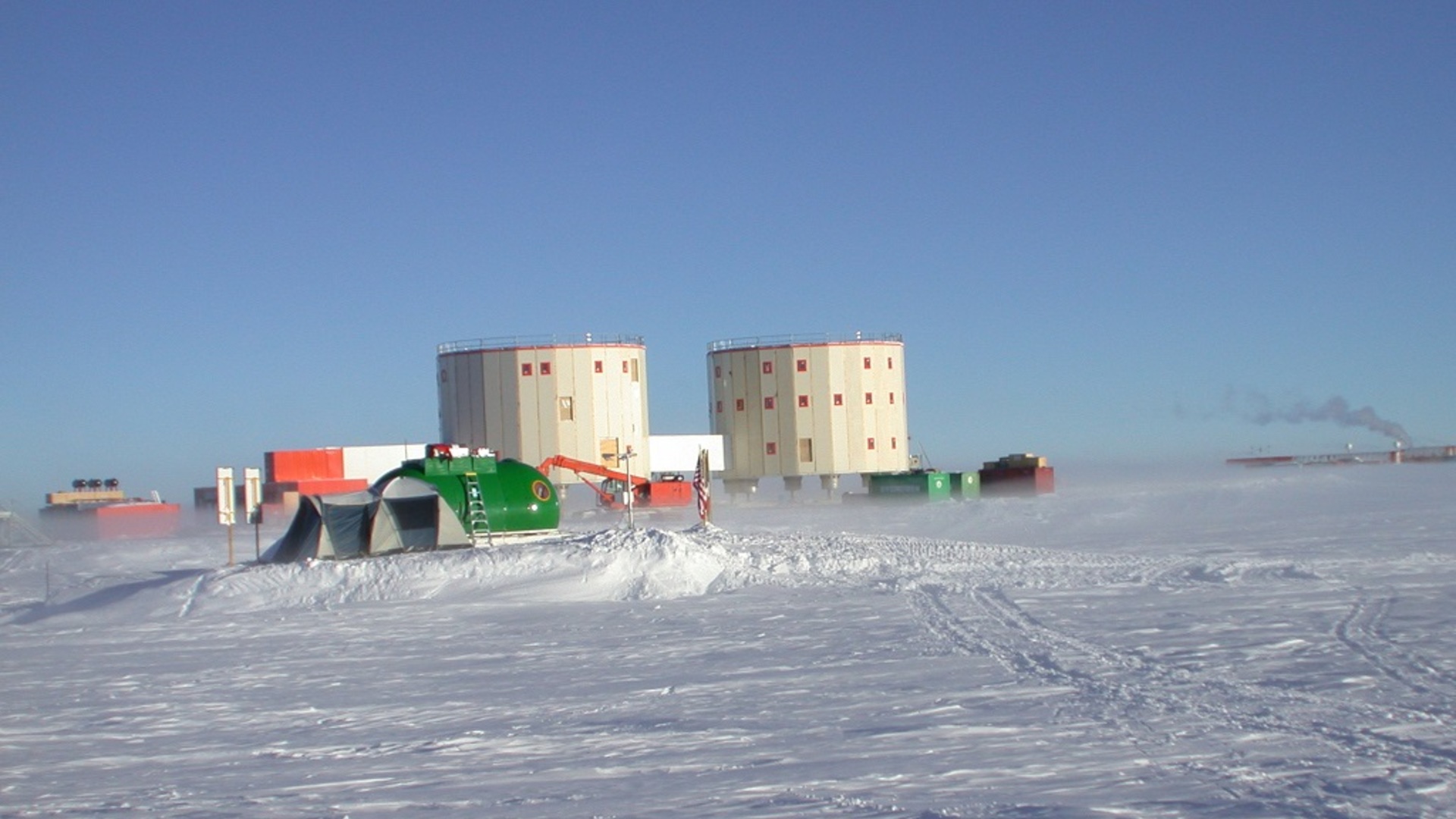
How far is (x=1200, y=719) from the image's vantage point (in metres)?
8.24

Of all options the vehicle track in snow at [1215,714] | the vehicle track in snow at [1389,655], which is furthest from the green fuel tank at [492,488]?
the vehicle track in snow at [1389,655]

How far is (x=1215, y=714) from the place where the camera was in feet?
27.5

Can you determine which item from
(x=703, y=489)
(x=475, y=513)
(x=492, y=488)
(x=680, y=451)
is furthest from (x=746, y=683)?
(x=680, y=451)

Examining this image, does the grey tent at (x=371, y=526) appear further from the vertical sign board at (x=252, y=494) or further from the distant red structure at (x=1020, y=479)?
the distant red structure at (x=1020, y=479)

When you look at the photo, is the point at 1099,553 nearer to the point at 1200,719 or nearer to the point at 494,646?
the point at 494,646

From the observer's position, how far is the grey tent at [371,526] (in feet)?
67.1

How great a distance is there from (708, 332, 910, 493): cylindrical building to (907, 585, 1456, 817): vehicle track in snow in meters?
35.1

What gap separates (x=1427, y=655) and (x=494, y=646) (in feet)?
27.1

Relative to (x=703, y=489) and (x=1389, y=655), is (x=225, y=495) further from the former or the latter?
(x=1389, y=655)

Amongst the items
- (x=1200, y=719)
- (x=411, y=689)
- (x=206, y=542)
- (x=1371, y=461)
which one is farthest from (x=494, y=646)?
(x=1371, y=461)

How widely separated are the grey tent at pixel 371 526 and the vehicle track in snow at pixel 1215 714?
1051 cm

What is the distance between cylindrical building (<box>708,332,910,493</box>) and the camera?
4772 cm

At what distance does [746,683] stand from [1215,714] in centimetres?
354

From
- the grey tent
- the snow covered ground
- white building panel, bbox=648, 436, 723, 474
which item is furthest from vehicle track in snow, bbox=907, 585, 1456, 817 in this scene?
white building panel, bbox=648, 436, 723, 474
